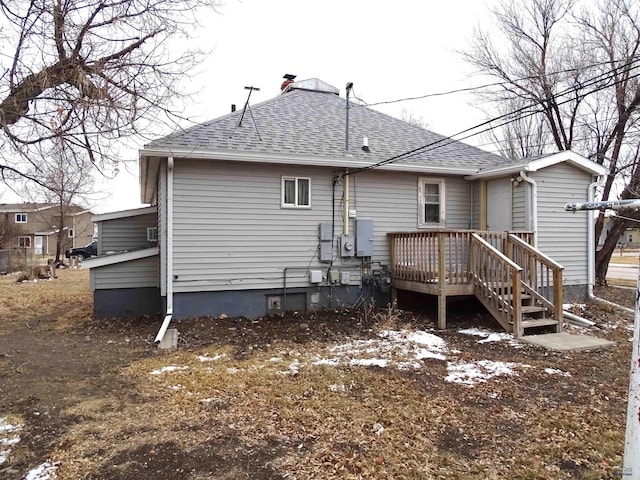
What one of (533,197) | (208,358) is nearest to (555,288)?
(533,197)

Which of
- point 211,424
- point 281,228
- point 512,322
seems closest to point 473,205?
point 512,322

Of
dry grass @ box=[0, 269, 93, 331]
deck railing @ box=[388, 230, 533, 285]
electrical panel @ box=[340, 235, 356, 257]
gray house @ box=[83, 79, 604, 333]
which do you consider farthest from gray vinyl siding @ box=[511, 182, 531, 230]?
dry grass @ box=[0, 269, 93, 331]

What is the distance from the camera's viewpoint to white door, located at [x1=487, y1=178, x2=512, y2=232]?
9.27m

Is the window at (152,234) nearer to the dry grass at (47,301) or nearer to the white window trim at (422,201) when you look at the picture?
the dry grass at (47,301)

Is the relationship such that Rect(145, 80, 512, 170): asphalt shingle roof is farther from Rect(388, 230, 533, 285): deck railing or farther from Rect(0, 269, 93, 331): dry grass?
Rect(0, 269, 93, 331): dry grass

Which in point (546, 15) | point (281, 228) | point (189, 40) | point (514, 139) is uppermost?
point (546, 15)

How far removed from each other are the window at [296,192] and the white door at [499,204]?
4.26 m

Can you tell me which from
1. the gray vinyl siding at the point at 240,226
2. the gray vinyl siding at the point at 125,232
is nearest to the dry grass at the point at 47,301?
the gray vinyl siding at the point at 125,232

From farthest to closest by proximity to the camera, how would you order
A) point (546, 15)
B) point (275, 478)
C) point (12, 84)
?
point (546, 15) → point (12, 84) → point (275, 478)

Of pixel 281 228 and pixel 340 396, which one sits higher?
pixel 281 228

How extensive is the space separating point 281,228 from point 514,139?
18.5m

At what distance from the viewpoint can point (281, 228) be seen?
8484 millimetres

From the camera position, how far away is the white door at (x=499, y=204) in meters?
9.27

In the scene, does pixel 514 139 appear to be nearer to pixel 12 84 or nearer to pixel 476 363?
pixel 476 363
